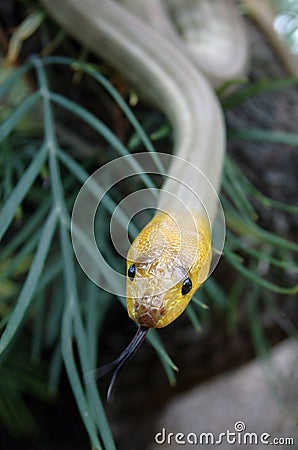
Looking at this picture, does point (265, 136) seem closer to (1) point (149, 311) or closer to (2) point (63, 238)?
(2) point (63, 238)

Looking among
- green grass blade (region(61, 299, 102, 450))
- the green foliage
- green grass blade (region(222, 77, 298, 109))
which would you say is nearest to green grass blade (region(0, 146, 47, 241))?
the green foliage

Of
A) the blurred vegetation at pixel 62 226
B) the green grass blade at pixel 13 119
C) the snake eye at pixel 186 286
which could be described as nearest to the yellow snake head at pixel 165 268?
the snake eye at pixel 186 286

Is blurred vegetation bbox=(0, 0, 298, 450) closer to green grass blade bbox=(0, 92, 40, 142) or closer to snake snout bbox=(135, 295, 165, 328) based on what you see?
green grass blade bbox=(0, 92, 40, 142)

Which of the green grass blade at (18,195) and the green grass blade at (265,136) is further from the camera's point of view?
the green grass blade at (265,136)

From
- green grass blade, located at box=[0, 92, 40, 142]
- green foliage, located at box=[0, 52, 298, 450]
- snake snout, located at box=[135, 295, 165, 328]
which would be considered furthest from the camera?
green grass blade, located at box=[0, 92, 40, 142]

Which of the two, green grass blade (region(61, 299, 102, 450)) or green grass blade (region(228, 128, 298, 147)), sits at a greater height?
green grass blade (region(61, 299, 102, 450))

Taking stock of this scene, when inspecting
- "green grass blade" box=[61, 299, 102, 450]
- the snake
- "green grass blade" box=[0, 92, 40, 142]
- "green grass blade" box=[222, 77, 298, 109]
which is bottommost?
"green grass blade" box=[222, 77, 298, 109]

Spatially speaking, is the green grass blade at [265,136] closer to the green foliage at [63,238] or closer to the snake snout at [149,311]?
the green foliage at [63,238]

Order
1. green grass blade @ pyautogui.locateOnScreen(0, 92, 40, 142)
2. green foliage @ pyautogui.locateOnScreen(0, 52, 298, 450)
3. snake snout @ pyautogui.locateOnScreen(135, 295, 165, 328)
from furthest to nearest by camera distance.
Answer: green grass blade @ pyautogui.locateOnScreen(0, 92, 40, 142), green foliage @ pyautogui.locateOnScreen(0, 52, 298, 450), snake snout @ pyautogui.locateOnScreen(135, 295, 165, 328)
